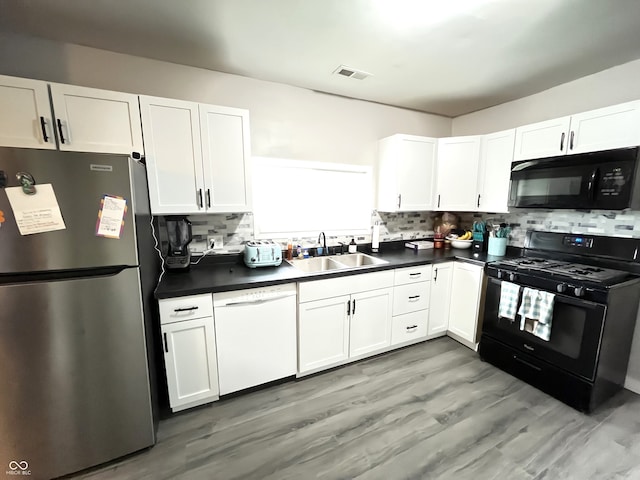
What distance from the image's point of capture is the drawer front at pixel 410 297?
248cm

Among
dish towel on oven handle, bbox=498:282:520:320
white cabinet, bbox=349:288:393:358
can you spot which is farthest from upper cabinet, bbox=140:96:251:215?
dish towel on oven handle, bbox=498:282:520:320

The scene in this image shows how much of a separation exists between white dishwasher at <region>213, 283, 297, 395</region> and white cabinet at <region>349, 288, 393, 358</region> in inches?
22.0

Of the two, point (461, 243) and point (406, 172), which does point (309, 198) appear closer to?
point (406, 172)

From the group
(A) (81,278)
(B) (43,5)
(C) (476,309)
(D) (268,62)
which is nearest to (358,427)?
(C) (476,309)

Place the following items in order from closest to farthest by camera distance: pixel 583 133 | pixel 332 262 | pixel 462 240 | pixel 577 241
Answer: pixel 583 133, pixel 577 241, pixel 332 262, pixel 462 240

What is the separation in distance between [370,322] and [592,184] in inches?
79.2

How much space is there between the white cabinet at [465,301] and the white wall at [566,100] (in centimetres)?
164

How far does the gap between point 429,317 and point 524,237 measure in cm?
129

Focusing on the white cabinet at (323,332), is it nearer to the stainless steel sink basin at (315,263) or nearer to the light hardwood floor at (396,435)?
the light hardwood floor at (396,435)

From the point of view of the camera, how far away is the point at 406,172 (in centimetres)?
282

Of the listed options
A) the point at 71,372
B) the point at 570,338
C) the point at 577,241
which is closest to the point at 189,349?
the point at 71,372

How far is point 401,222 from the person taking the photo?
322cm

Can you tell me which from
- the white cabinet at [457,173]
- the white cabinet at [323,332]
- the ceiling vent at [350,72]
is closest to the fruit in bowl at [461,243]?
the white cabinet at [457,173]

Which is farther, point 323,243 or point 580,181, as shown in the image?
point 323,243
